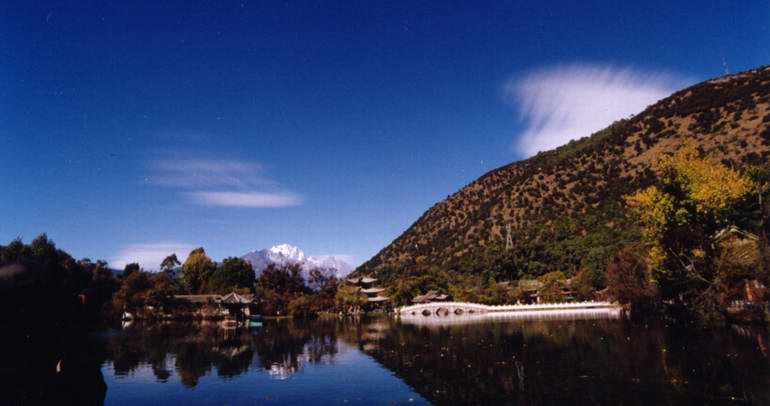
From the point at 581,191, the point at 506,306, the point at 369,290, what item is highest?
the point at 581,191

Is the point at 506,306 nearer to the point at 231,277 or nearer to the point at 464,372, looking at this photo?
the point at 231,277

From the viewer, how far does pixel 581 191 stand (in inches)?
5187

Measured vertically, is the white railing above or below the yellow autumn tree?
below

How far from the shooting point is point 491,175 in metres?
193

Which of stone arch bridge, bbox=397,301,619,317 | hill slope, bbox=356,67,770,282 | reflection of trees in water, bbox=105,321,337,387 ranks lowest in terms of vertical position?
stone arch bridge, bbox=397,301,619,317

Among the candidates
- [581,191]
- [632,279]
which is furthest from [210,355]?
[581,191]

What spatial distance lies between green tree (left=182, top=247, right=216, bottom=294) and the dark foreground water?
6632 centimetres

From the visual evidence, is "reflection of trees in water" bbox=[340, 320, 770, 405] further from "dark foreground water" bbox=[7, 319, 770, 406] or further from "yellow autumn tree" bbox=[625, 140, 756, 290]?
"yellow autumn tree" bbox=[625, 140, 756, 290]

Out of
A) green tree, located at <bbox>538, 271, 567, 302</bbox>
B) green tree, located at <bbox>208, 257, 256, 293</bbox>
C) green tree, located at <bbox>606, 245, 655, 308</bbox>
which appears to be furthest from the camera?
green tree, located at <bbox>208, 257, 256, 293</bbox>

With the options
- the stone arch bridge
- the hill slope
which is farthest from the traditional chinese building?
the stone arch bridge

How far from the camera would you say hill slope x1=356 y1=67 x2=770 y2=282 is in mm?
99188

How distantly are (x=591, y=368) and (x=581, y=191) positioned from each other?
120221mm

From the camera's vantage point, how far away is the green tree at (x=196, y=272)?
98625 mm

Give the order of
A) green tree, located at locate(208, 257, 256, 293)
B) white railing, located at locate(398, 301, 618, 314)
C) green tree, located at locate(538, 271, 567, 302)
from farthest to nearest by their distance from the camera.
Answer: green tree, located at locate(208, 257, 256, 293)
green tree, located at locate(538, 271, 567, 302)
white railing, located at locate(398, 301, 618, 314)
